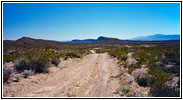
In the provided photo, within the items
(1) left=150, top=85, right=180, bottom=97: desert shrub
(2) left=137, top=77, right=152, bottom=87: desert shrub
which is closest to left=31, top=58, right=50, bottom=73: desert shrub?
(2) left=137, top=77, right=152, bottom=87: desert shrub

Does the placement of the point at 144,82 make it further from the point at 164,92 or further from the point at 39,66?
the point at 39,66

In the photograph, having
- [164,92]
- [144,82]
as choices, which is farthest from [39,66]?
[164,92]

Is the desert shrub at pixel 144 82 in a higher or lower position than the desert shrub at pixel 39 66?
lower

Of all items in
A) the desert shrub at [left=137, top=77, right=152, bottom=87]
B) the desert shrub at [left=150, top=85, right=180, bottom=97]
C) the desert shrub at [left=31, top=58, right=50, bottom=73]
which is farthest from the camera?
the desert shrub at [left=31, top=58, right=50, bottom=73]

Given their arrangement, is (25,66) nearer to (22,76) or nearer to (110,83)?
(22,76)

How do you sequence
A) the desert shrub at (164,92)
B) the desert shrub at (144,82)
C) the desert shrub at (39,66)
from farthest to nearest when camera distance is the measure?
the desert shrub at (39,66)
the desert shrub at (144,82)
the desert shrub at (164,92)

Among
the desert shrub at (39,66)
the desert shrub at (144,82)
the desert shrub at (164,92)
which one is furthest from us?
the desert shrub at (39,66)

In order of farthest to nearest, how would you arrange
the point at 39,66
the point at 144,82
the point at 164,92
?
the point at 39,66, the point at 144,82, the point at 164,92

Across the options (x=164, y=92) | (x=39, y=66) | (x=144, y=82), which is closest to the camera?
(x=164, y=92)

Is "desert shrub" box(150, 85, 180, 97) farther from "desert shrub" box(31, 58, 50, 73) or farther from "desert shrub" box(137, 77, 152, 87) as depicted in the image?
"desert shrub" box(31, 58, 50, 73)

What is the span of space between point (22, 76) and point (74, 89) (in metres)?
4.61

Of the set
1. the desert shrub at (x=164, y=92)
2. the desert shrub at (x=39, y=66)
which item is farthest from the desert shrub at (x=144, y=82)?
the desert shrub at (x=39, y=66)

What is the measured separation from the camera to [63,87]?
9109mm

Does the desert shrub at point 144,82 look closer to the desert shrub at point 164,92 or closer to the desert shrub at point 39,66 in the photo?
the desert shrub at point 164,92
